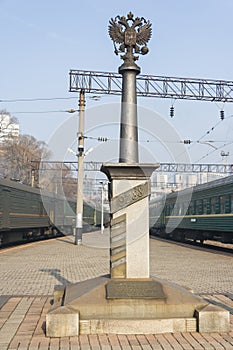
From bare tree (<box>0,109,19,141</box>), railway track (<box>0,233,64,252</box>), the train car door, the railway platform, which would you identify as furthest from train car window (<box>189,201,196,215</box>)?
bare tree (<box>0,109,19,141</box>)

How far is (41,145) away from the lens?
55688 millimetres

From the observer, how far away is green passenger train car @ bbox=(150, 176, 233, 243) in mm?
18844

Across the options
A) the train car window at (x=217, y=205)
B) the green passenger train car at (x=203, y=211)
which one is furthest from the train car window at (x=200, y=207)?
the train car window at (x=217, y=205)

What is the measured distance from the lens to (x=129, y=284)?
5.95 metres

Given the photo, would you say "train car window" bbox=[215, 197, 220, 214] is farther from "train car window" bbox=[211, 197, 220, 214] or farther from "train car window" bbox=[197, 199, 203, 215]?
"train car window" bbox=[197, 199, 203, 215]

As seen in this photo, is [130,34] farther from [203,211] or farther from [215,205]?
[203,211]

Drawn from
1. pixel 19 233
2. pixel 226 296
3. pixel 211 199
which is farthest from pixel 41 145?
pixel 226 296

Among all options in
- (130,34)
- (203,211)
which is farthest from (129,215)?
(203,211)

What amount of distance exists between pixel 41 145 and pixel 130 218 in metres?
50.6

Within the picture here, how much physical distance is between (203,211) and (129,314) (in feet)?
55.3

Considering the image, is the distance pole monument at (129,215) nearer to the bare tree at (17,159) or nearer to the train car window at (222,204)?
the train car window at (222,204)

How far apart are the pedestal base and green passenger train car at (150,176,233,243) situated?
42.3 feet

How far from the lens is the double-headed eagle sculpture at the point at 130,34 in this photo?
6828 millimetres

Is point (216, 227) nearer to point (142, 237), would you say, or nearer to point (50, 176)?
A: point (142, 237)
